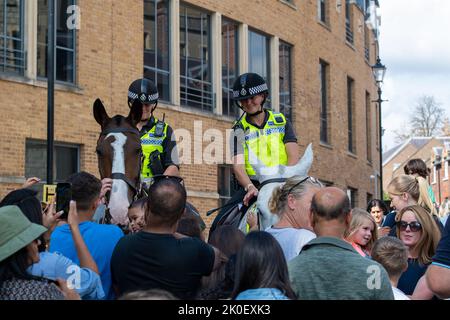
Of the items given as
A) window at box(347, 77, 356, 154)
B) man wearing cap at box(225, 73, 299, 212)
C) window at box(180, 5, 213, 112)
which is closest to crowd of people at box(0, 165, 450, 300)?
man wearing cap at box(225, 73, 299, 212)

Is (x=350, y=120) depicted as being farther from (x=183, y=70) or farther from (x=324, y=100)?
(x=183, y=70)

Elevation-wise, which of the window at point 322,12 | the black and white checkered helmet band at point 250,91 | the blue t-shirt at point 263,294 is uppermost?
the window at point 322,12

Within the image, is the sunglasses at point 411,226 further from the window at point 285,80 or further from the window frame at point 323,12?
the window frame at point 323,12

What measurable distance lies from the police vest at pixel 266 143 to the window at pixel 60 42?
10.9m

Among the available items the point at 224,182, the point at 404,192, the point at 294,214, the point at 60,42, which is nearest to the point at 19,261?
the point at 294,214

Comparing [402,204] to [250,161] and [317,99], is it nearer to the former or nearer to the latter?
[250,161]

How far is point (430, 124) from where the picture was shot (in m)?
81.1

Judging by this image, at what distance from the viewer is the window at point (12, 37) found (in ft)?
57.6

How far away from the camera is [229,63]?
24844 millimetres

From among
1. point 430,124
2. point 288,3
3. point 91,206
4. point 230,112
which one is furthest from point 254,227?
point 430,124

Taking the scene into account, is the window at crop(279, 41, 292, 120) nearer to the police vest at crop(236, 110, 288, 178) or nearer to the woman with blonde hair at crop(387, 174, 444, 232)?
the woman with blonde hair at crop(387, 174, 444, 232)

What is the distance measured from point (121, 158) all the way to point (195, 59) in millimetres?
15749

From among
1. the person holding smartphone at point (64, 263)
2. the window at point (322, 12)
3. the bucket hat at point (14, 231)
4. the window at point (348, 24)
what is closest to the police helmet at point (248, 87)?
the person holding smartphone at point (64, 263)

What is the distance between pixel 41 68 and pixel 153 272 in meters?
Answer: 13.7
